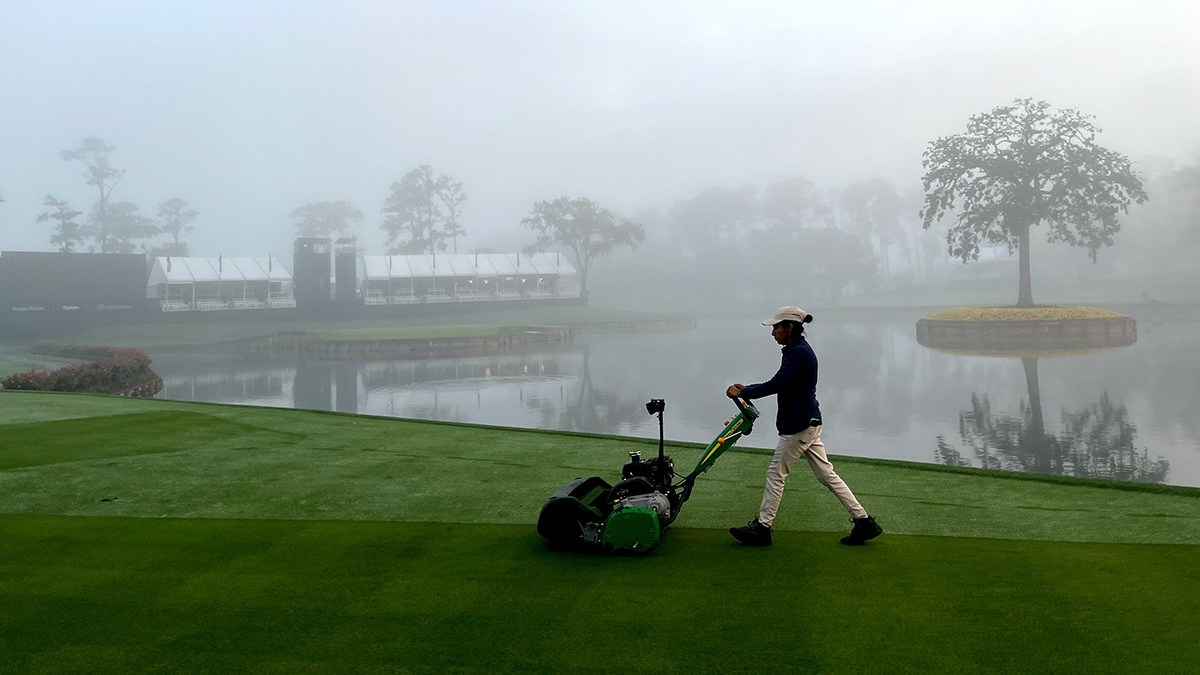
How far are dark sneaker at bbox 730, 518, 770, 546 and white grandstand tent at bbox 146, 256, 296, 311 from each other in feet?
201

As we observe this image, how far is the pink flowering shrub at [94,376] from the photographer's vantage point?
21812 millimetres

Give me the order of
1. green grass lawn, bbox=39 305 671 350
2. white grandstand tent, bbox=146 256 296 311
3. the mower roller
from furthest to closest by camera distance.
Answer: white grandstand tent, bbox=146 256 296 311
green grass lawn, bbox=39 305 671 350
the mower roller

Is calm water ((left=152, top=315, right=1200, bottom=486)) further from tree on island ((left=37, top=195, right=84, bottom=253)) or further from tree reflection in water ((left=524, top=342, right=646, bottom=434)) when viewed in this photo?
tree on island ((left=37, top=195, right=84, bottom=253))

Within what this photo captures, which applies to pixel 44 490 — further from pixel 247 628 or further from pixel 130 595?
pixel 247 628

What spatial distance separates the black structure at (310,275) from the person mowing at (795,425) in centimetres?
6223

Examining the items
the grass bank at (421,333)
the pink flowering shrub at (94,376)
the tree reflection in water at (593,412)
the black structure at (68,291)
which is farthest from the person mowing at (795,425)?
the black structure at (68,291)

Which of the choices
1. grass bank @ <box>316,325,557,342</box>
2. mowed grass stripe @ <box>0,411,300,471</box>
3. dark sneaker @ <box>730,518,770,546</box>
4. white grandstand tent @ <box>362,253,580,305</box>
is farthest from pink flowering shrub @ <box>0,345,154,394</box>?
white grandstand tent @ <box>362,253,580,305</box>

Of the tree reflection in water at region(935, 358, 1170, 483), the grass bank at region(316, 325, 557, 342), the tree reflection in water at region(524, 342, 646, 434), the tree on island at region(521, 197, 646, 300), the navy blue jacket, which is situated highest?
the tree on island at region(521, 197, 646, 300)

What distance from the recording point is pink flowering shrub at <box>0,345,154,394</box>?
21.8 metres

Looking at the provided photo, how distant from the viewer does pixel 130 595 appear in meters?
5.33

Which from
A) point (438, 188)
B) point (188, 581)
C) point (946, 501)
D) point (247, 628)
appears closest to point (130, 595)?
point (188, 581)

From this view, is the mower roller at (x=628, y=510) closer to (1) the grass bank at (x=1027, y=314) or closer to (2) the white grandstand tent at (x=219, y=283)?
(1) the grass bank at (x=1027, y=314)

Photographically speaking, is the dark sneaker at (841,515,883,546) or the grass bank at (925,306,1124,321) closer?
the dark sneaker at (841,515,883,546)

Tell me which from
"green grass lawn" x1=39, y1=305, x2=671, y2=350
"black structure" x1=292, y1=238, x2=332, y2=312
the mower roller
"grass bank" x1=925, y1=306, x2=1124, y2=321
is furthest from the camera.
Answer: "black structure" x1=292, y1=238, x2=332, y2=312
